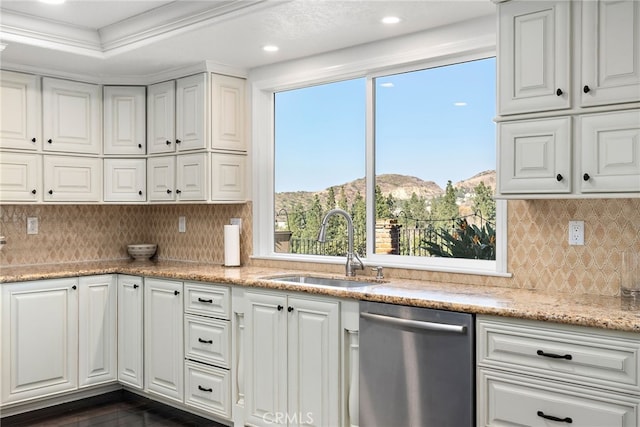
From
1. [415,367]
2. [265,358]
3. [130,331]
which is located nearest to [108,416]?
[130,331]

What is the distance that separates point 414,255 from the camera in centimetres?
374

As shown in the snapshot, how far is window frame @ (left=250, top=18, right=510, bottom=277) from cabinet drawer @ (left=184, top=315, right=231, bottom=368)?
29.6 inches

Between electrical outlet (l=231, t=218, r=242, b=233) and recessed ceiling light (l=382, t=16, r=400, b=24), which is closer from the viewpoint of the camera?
recessed ceiling light (l=382, t=16, r=400, b=24)

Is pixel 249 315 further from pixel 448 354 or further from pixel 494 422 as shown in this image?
pixel 494 422

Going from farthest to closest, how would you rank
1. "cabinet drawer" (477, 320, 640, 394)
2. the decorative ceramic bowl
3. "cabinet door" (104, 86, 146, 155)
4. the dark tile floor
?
the decorative ceramic bowl < "cabinet door" (104, 86, 146, 155) < the dark tile floor < "cabinet drawer" (477, 320, 640, 394)

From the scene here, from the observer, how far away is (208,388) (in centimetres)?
381

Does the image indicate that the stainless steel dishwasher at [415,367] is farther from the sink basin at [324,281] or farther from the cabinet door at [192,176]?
the cabinet door at [192,176]

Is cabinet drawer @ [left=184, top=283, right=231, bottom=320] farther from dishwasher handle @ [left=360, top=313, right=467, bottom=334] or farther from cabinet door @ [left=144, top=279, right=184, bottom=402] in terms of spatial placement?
dishwasher handle @ [left=360, top=313, right=467, bottom=334]

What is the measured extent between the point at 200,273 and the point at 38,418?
1.46 meters

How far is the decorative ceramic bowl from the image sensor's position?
506 cm

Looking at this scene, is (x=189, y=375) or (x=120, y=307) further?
(x=120, y=307)

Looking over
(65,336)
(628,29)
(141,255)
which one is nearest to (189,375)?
(65,336)

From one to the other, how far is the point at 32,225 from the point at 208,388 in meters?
1.98

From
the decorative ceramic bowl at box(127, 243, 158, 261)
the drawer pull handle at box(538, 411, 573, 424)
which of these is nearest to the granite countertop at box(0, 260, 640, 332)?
the drawer pull handle at box(538, 411, 573, 424)
